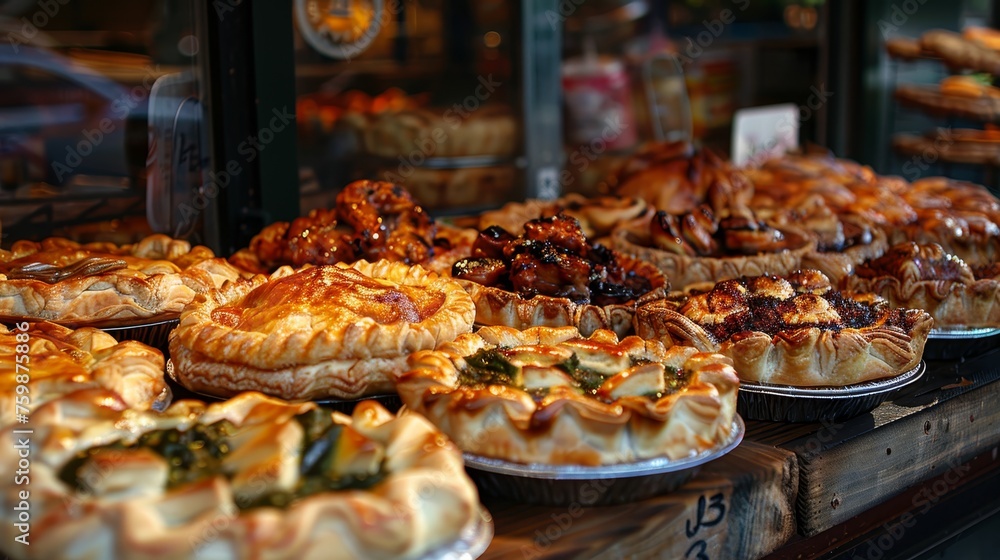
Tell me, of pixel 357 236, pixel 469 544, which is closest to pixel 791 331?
pixel 469 544

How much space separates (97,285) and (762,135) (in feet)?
15.6

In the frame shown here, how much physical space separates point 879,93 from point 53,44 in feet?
19.6

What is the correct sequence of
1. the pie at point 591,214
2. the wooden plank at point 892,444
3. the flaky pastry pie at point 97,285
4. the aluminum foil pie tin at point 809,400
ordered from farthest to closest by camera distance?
1. the pie at point 591,214
2. the flaky pastry pie at point 97,285
3. the aluminum foil pie tin at point 809,400
4. the wooden plank at point 892,444

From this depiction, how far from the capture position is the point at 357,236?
3.64 m

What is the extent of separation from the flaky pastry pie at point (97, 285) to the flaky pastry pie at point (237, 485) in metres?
1.13

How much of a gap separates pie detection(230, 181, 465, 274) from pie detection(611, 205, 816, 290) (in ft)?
2.60

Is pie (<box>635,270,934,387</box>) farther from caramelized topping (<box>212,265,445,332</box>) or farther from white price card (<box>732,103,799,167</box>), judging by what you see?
white price card (<box>732,103,799,167</box>)

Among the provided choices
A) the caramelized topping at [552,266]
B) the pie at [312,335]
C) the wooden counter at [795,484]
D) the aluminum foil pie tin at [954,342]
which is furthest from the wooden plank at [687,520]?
the aluminum foil pie tin at [954,342]

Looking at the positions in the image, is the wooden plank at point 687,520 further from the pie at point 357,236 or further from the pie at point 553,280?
the pie at point 357,236

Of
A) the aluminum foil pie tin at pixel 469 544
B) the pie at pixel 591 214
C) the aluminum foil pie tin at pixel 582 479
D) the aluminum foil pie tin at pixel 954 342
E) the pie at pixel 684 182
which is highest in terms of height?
the pie at pixel 684 182

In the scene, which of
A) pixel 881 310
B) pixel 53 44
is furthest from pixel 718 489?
pixel 53 44

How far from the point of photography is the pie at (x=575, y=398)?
2117 millimetres

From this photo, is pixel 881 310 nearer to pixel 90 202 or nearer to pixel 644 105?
pixel 90 202

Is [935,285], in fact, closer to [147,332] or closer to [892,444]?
[892,444]
